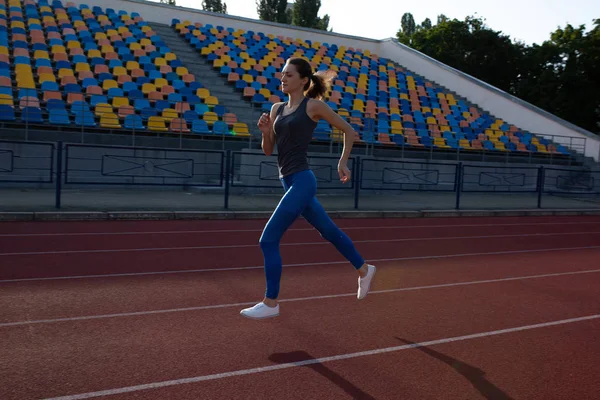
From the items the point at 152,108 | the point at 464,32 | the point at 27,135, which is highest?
the point at 464,32

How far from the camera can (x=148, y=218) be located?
11.3 meters

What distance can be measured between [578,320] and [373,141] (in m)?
15.2

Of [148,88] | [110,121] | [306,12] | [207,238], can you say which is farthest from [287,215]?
[306,12]

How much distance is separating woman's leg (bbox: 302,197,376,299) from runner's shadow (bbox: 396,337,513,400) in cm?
91

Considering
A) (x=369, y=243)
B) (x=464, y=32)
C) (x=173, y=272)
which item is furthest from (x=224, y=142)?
(x=464, y=32)

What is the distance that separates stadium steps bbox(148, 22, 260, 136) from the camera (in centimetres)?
2045

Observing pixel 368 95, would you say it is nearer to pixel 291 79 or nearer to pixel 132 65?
pixel 132 65

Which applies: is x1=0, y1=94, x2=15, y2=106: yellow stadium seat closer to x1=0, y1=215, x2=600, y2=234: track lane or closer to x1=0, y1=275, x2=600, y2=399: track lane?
x1=0, y1=215, x2=600, y2=234: track lane

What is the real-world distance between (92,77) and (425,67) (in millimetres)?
19994

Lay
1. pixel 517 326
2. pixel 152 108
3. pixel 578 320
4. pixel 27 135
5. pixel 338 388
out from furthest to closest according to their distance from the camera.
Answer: pixel 152 108, pixel 27 135, pixel 578 320, pixel 517 326, pixel 338 388

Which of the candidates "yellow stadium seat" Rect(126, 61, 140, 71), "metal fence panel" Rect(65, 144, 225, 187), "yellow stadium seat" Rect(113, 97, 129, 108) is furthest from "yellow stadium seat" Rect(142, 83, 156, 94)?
"metal fence panel" Rect(65, 144, 225, 187)

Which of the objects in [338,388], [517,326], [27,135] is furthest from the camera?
[27,135]

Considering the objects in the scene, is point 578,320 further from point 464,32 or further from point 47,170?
point 464,32

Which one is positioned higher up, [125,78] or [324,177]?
[125,78]
